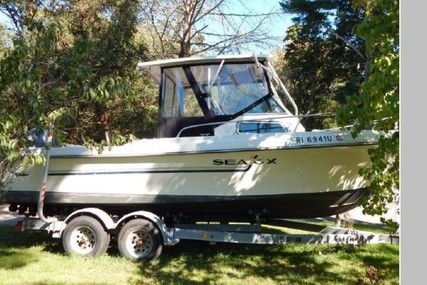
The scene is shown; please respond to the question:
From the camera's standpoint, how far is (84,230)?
6660mm

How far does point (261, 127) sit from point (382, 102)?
279cm

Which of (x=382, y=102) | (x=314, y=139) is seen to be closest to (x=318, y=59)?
(x=314, y=139)

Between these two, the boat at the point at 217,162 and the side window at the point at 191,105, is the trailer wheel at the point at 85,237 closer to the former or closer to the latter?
the boat at the point at 217,162

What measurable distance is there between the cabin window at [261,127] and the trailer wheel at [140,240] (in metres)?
1.93

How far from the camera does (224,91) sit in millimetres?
6953

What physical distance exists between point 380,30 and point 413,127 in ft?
8.69

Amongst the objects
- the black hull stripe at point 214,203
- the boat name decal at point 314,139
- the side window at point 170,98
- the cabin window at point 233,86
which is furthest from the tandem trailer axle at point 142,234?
the cabin window at point 233,86

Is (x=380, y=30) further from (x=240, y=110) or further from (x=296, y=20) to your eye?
(x=296, y=20)

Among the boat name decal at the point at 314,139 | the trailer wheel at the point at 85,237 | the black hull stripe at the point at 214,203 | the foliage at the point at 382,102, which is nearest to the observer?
the foliage at the point at 382,102

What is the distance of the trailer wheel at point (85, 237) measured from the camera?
6547mm

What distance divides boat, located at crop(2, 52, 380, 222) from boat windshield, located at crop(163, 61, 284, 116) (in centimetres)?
2

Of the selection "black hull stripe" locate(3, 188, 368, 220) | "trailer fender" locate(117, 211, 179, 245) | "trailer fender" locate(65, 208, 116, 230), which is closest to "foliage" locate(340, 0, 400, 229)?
"black hull stripe" locate(3, 188, 368, 220)

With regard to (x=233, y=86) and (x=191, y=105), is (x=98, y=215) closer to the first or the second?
(x=191, y=105)

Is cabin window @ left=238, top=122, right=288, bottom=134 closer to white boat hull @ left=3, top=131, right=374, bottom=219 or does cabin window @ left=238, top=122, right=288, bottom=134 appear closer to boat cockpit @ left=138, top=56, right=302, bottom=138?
boat cockpit @ left=138, top=56, right=302, bottom=138
